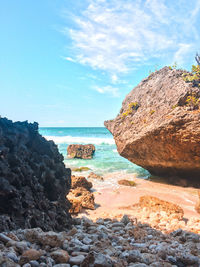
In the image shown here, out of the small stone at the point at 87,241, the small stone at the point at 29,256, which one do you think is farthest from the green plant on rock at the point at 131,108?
the small stone at the point at 29,256

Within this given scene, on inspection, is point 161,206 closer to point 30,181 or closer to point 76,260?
point 30,181

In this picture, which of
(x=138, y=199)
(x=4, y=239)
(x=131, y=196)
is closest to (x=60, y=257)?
(x=4, y=239)

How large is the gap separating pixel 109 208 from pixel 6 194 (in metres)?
4.31

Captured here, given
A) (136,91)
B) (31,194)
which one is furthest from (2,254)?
(136,91)

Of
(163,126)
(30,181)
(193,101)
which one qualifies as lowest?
(30,181)

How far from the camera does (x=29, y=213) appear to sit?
297 centimetres

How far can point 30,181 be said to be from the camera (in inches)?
125

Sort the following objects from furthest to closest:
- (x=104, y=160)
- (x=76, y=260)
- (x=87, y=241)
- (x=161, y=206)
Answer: (x=104, y=160), (x=161, y=206), (x=87, y=241), (x=76, y=260)

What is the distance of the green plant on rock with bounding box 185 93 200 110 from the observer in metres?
7.65

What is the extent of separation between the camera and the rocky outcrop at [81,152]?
20297 mm

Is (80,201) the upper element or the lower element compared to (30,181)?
lower

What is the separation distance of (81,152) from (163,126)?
13747 mm

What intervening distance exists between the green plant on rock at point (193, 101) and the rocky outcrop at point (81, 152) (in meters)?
13.3

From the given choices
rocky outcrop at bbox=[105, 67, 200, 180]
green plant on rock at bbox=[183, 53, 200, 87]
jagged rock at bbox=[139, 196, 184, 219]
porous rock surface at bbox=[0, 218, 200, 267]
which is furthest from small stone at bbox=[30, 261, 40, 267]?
green plant on rock at bbox=[183, 53, 200, 87]
